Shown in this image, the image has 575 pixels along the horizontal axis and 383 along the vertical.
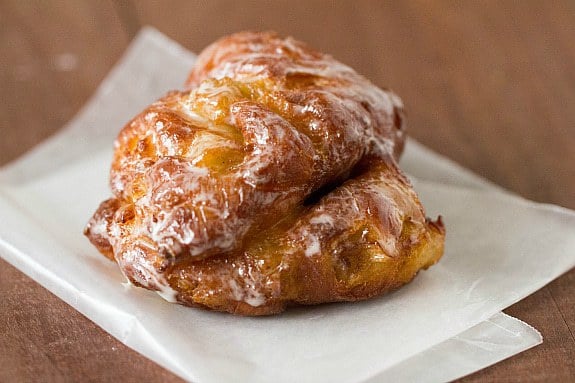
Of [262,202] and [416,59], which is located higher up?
[262,202]

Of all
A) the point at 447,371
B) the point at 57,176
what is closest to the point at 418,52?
the point at 57,176

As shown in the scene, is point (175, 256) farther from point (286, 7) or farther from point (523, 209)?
point (286, 7)

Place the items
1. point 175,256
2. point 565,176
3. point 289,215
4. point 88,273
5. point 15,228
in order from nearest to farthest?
point 175,256 → point 289,215 → point 88,273 → point 15,228 → point 565,176

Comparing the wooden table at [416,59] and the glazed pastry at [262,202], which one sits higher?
the glazed pastry at [262,202]

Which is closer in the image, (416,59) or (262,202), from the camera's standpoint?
(262,202)

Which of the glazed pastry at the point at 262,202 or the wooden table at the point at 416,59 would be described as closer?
the glazed pastry at the point at 262,202
